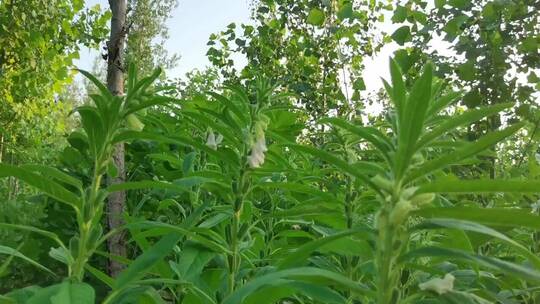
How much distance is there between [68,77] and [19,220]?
4671mm

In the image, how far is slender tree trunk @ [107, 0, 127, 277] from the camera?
1876 millimetres

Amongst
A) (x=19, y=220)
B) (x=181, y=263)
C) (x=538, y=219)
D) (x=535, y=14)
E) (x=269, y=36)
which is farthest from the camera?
(x=269, y=36)

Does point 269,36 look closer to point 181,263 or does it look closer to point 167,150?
point 167,150

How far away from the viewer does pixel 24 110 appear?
7.16m

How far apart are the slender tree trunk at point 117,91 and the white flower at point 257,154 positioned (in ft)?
2.40

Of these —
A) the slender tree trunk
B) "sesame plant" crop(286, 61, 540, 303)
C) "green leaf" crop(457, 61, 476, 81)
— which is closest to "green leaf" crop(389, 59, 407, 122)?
"sesame plant" crop(286, 61, 540, 303)

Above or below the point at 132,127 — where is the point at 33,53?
above

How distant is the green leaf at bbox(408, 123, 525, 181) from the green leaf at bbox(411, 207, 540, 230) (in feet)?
0.25

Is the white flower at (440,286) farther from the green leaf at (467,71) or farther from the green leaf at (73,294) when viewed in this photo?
the green leaf at (467,71)

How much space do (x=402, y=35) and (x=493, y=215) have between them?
3059mm

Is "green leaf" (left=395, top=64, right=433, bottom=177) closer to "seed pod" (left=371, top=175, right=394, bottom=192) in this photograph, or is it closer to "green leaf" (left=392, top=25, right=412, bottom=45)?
"seed pod" (left=371, top=175, right=394, bottom=192)

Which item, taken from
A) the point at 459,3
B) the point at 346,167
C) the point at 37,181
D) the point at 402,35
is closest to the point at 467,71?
the point at 459,3

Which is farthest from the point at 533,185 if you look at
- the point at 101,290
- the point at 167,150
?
the point at 167,150

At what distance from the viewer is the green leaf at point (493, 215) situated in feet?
2.36
